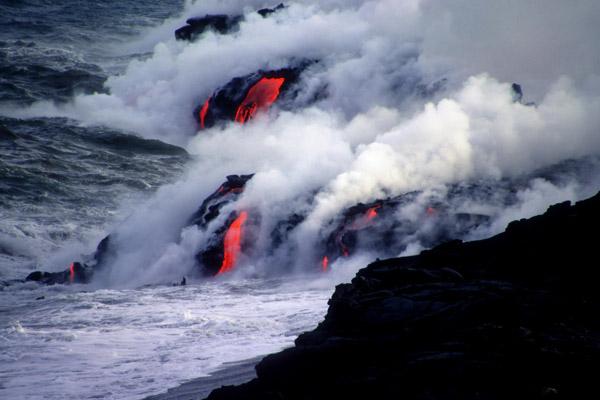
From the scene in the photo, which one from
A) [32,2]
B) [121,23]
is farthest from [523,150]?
[32,2]

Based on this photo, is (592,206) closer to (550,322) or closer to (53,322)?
(550,322)

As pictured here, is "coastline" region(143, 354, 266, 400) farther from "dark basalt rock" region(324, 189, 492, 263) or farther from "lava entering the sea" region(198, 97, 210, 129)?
"lava entering the sea" region(198, 97, 210, 129)

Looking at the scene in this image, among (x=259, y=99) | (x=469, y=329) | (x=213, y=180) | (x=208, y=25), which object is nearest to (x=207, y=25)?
(x=208, y=25)

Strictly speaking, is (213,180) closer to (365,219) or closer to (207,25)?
(365,219)

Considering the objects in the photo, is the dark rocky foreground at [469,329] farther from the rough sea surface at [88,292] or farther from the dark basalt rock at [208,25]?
the dark basalt rock at [208,25]

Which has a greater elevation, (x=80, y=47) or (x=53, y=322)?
(x=80, y=47)

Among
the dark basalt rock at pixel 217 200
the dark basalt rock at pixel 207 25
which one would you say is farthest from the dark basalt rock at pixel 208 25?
the dark basalt rock at pixel 217 200

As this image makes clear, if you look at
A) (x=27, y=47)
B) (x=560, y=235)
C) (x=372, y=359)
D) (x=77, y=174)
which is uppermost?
(x=27, y=47)
